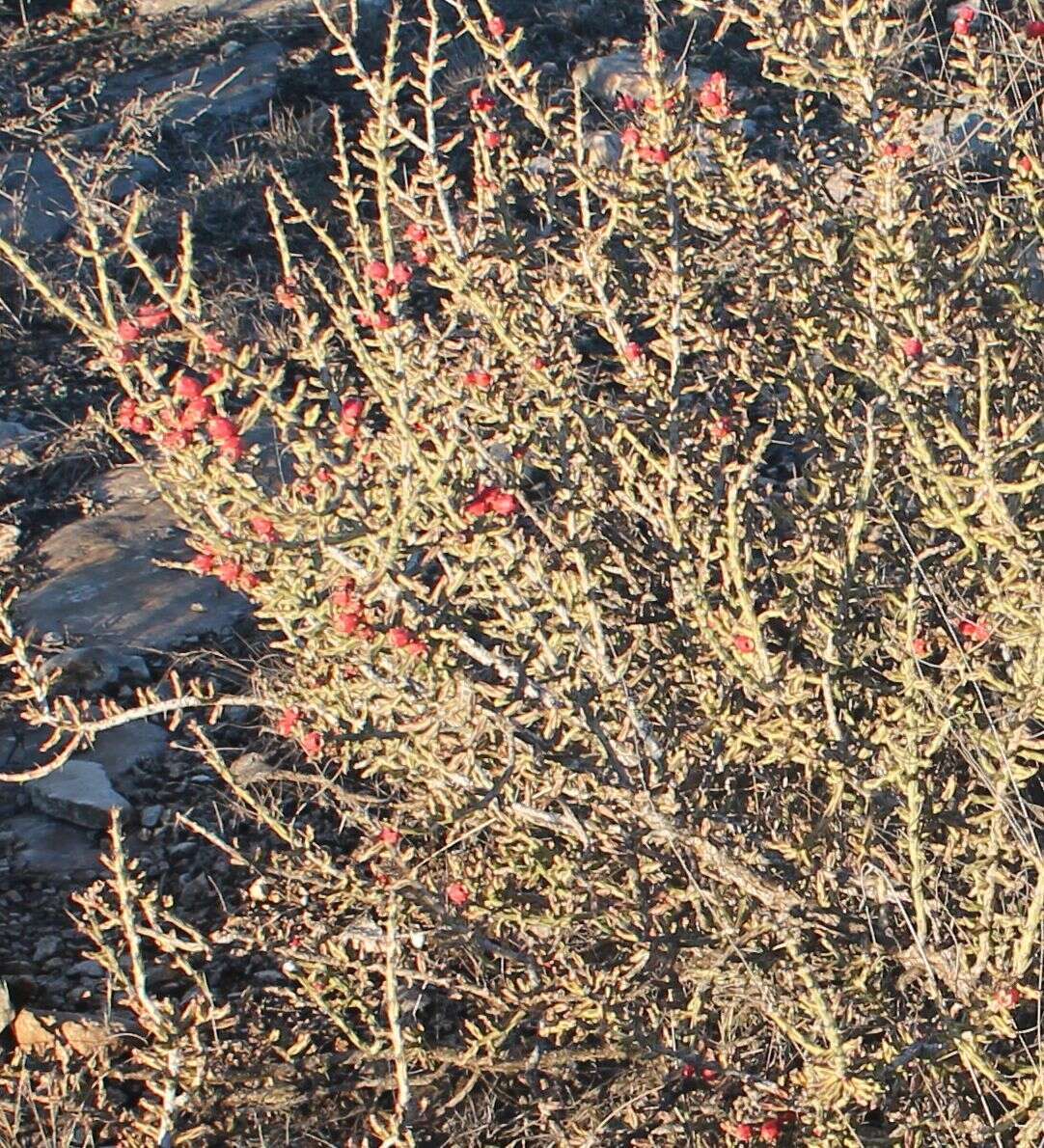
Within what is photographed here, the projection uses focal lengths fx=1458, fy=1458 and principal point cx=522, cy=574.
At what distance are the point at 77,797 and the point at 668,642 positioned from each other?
171 cm

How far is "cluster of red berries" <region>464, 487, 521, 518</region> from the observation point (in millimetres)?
2117

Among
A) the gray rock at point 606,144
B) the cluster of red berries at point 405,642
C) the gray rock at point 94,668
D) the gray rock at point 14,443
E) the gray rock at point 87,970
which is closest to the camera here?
the cluster of red berries at point 405,642

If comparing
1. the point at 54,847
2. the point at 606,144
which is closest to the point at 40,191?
the point at 606,144

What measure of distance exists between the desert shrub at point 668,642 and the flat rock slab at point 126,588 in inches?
61.6

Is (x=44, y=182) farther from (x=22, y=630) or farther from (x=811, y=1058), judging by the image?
(x=811, y=1058)

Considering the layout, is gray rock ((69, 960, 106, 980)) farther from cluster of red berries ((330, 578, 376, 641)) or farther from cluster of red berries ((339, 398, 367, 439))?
cluster of red berries ((339, 398, 367, 439))

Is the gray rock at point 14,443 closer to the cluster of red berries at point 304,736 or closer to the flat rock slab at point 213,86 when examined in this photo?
the flat rock slab at point 213,86

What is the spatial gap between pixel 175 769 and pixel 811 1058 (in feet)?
6.85

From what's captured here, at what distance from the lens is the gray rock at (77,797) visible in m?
3.55

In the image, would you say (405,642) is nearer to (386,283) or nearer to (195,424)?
(195,424)

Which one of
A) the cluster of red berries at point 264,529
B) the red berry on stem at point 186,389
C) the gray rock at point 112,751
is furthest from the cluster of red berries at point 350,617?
the gray rock at point 112,751

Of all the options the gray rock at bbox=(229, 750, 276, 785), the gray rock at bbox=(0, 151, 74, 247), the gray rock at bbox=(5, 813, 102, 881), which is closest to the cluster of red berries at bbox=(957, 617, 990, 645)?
the gray rock at bbox=(229, 750, 276, 785)

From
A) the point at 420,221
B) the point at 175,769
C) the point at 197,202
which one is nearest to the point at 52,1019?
the point at 175,769

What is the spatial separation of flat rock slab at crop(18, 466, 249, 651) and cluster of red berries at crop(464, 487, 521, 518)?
6.51 feet
